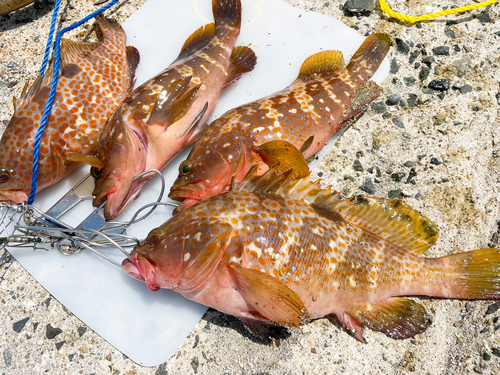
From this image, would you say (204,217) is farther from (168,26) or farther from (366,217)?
(168,26)

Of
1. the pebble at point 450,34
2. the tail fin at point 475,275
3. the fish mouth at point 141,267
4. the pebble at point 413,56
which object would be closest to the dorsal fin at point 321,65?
the pebble at point 413,56

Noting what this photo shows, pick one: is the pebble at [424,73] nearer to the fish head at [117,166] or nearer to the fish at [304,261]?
the fish at [304,261]

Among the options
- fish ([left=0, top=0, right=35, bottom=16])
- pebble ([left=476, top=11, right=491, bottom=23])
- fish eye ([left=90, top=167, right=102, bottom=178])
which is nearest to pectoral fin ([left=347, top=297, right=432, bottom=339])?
fish eye ([left=90, top=167, right=102, bottom=178])

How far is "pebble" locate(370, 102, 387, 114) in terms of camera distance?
3.63 m

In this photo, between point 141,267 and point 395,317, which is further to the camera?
point 395,317

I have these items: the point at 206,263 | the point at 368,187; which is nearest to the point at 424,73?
the point at 368,187

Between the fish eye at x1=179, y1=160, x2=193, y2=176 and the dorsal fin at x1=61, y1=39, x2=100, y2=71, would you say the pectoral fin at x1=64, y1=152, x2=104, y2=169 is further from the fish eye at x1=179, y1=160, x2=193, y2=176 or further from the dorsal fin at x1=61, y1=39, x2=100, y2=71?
the dorsal fin at x1=61, y1=39, x2=100, y2=71

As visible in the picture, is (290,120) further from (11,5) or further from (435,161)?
(11,5)

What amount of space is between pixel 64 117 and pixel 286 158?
1.91 m

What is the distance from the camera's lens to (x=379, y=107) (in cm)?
364

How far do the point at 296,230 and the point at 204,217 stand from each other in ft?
2.08

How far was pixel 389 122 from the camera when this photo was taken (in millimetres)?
3592

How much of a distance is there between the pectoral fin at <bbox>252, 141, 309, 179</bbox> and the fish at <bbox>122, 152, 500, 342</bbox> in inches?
5.1

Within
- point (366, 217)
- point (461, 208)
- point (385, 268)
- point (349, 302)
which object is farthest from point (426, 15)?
point (349, 302)
